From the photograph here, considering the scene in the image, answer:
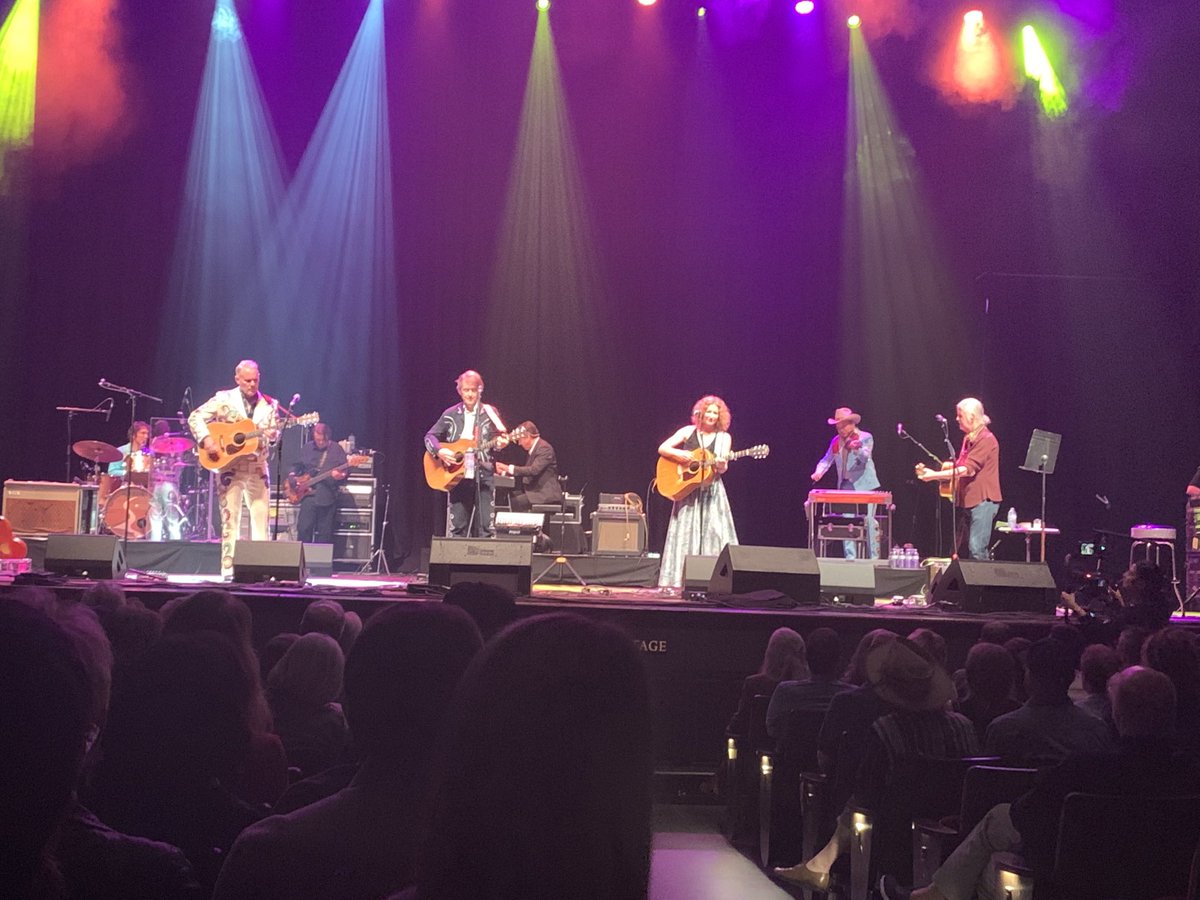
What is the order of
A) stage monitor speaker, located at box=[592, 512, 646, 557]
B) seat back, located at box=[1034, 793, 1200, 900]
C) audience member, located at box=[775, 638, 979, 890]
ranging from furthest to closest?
stage monitor speaker, located at box=[592, 512, 646, 557]
audience member, located at box=[775, 638, 979, 890]
seat back, located at box=[1034, 793, 1200, 900]

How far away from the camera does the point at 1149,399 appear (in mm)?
15812

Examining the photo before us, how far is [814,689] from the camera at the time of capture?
224 inches

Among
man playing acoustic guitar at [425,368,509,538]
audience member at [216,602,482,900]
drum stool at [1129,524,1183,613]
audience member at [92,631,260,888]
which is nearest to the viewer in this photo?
audience member at [216,602,482,900]

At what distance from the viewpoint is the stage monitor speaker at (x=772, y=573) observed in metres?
8.79

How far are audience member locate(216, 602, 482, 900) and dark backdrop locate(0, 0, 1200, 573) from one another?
1416cm

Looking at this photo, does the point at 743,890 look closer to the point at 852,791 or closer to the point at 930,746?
the point at 852,791

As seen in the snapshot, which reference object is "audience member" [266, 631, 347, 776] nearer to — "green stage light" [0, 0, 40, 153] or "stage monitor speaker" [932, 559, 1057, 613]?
"stage monitor speaker" [932, 559, 1057, 613]

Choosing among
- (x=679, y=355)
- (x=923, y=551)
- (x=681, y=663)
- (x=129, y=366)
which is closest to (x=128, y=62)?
(x=129, y=366)

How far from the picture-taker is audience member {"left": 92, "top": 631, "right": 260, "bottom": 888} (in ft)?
8.16

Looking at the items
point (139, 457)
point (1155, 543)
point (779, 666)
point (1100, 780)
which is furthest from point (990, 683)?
point (139, 457)

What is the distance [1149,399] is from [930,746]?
1304 cm

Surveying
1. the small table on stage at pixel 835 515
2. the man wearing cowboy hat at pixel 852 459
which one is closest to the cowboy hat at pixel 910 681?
the small table on stage at pixel 835 515

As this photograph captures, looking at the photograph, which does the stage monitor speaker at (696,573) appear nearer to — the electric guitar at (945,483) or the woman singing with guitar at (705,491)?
the woman singing with guitar at (705,491)

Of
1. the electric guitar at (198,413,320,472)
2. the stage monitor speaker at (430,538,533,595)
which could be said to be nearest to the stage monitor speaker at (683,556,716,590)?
the stage monitor speaker at (430,538,533,595)
